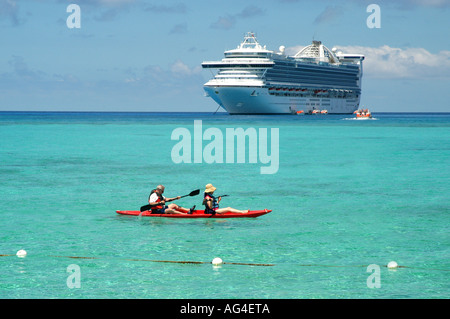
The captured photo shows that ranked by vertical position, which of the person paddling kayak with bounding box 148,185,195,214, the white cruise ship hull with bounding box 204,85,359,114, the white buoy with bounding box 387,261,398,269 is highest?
the white cruise ship hull with bounding box 204,85,359,114

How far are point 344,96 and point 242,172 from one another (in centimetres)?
15760

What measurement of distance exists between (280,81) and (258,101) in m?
9.26

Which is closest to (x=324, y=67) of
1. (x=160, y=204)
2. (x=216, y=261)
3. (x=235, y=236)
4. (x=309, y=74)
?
(x=309, y=74)

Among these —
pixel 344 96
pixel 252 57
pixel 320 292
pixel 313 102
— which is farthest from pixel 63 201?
pixel 344 96

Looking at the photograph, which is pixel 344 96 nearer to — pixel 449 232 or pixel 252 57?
pixel 252 57

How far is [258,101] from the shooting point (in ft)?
512

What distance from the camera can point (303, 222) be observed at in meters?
22.5

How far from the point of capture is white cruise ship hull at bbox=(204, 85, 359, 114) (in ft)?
499

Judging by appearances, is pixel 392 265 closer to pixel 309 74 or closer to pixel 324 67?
pixel 309 74

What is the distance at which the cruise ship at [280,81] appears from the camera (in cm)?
15212

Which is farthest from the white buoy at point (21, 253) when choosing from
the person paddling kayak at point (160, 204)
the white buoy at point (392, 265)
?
the white buoy at point (392, 265)

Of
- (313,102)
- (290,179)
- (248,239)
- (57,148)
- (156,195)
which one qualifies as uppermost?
(313,102)

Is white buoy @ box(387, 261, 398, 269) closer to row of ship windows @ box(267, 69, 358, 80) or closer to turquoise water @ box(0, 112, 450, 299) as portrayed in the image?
turquoise water @ box(0, 112, 450, 299)

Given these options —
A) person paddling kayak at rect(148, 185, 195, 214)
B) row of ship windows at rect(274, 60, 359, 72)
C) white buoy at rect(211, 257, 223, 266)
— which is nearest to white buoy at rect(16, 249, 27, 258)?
white buoy at rect(211, 257, 223, 266)
